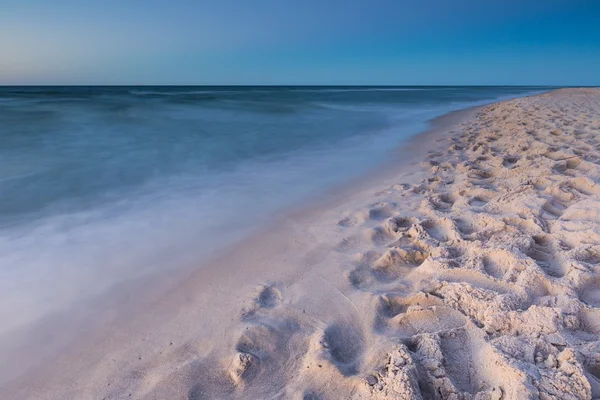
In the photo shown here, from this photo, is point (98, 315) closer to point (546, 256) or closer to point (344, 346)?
point (344, 346)

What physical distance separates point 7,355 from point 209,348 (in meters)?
1.09

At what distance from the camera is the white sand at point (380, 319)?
160 centimetres

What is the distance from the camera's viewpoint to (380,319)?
2.08 m

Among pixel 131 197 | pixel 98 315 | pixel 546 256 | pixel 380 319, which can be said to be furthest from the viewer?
pixel 131 197

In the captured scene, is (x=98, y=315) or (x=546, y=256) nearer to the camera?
(x=98, y=315)

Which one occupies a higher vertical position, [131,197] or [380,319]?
[380,319]

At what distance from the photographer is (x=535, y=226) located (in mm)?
2801

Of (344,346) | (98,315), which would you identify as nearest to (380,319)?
(344,346)

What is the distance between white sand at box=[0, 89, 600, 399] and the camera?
1603 millimetres

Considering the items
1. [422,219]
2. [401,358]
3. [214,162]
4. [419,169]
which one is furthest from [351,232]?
[214,162]

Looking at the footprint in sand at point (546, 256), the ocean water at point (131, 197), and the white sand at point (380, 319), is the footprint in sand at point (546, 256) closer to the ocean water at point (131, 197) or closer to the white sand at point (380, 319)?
the white sand at point (380, 319)

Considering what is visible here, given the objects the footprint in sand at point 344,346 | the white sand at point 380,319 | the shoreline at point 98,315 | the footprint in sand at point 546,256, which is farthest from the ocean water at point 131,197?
the footprint in sand at point 546,256

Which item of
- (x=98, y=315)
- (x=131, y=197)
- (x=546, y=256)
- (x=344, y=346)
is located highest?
(x=546, y=256)

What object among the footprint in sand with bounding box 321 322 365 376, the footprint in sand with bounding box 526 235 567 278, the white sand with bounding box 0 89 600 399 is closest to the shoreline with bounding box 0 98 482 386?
the white sand with bounding box 0 89 600 399
